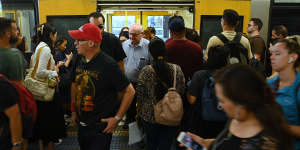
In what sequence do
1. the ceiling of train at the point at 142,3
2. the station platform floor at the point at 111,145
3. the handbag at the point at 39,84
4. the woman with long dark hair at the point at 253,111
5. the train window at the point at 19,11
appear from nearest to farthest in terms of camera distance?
1. the woman with long dark hair at the point at 253,111
2. the handbag at the point at 39,84
3. the station platform floor at the point at 111,145
4. the train window at the point at 19,11
5. the ceiling of train at the point at 142,3


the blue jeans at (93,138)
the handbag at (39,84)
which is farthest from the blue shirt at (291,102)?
the handbag at (39,84)

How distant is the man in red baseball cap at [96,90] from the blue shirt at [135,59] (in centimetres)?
149

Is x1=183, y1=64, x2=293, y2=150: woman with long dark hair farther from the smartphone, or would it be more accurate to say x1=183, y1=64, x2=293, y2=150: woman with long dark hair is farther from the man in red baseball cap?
the man in red baseball cap

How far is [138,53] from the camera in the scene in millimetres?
3689

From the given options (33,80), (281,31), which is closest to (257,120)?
(33,80)

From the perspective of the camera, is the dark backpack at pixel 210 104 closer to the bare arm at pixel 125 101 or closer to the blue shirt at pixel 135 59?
the bare arm at pixel 125 101

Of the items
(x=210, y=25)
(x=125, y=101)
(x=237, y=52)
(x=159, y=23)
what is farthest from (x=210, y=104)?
(x=159, y=23)

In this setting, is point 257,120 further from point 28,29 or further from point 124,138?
point 28,29

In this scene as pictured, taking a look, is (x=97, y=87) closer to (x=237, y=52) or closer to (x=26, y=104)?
(x=26, y=104)

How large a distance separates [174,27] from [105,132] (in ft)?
5.10

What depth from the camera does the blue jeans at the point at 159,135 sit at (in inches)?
100

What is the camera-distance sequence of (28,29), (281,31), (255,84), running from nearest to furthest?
(255,84)
(281,31)
(28,29)

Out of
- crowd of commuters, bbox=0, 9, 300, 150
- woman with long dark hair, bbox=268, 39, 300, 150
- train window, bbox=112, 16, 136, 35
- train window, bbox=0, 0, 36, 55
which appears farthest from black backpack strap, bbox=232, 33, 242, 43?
train window, bbox=0, 0, 36, 55

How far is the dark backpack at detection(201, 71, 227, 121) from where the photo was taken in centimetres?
198
